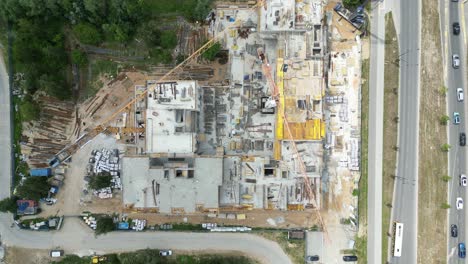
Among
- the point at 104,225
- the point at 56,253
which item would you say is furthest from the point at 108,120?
the point at 56,253

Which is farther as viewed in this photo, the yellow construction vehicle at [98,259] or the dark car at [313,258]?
the dark car at [313,258]

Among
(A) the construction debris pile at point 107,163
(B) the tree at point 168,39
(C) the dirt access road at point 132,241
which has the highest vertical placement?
(B) the tree at point 168,39

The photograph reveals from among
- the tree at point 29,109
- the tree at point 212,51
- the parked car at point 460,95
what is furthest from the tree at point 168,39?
the parked car at point 460,95

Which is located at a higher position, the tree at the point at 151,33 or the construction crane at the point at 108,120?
Answer: the tree at the point at 151,33

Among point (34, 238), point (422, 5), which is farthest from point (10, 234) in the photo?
point (422, 5)

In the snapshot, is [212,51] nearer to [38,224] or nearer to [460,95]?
[38,224]

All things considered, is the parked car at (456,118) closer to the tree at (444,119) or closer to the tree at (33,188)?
the tree at (444,119)

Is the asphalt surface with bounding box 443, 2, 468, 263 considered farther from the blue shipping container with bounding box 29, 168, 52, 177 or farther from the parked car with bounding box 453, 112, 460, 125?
the blue shipping container with bounding box 29, 168, 52, 177
